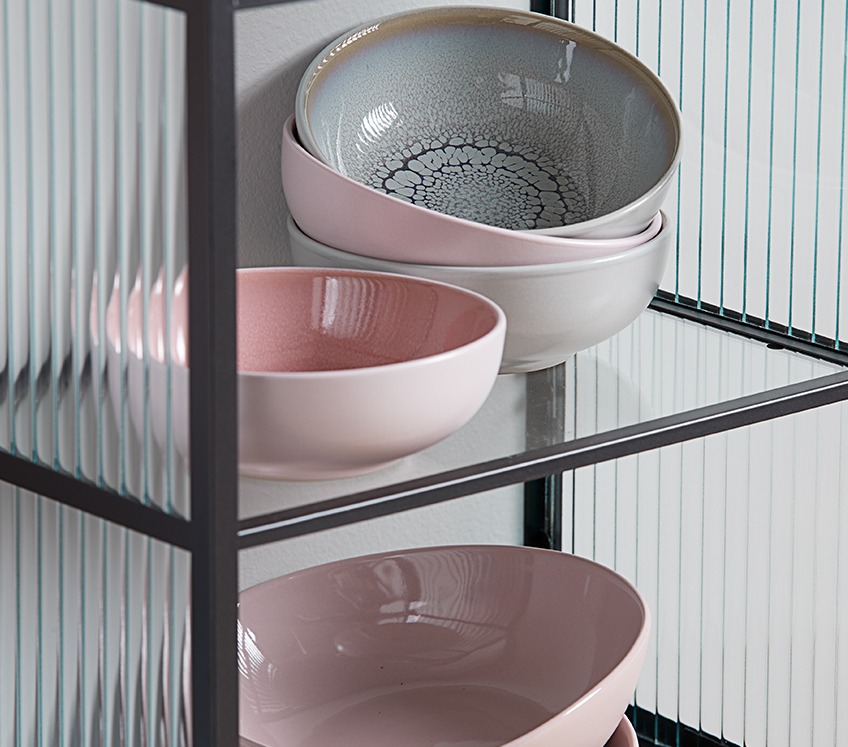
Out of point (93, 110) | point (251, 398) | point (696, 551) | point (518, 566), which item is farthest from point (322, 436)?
point (696, 551)

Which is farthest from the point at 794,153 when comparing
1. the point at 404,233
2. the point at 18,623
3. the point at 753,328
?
the point at 18,623

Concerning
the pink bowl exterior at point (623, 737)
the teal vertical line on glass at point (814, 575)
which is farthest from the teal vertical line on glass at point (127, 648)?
the teal vertical line on glass at point (814, 575)

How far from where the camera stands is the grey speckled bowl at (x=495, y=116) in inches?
47.4

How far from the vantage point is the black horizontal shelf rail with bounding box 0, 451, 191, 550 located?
2.79ft

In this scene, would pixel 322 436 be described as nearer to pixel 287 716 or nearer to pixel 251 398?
pixel 251 398

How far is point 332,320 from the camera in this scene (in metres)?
1.08

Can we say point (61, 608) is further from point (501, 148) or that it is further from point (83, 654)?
point (501, 148)

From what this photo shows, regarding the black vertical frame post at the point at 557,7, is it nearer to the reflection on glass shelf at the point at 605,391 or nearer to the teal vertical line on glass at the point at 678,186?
the teal vertical line on glass at the point at 678,186

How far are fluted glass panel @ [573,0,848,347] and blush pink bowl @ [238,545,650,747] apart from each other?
0.28 m

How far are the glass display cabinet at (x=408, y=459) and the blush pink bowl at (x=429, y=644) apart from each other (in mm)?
112

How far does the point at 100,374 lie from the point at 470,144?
0.48 m

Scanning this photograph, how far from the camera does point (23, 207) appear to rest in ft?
3.00

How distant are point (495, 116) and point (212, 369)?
1.80 ft

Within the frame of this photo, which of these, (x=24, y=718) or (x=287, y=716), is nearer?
(x=24, y=718)
